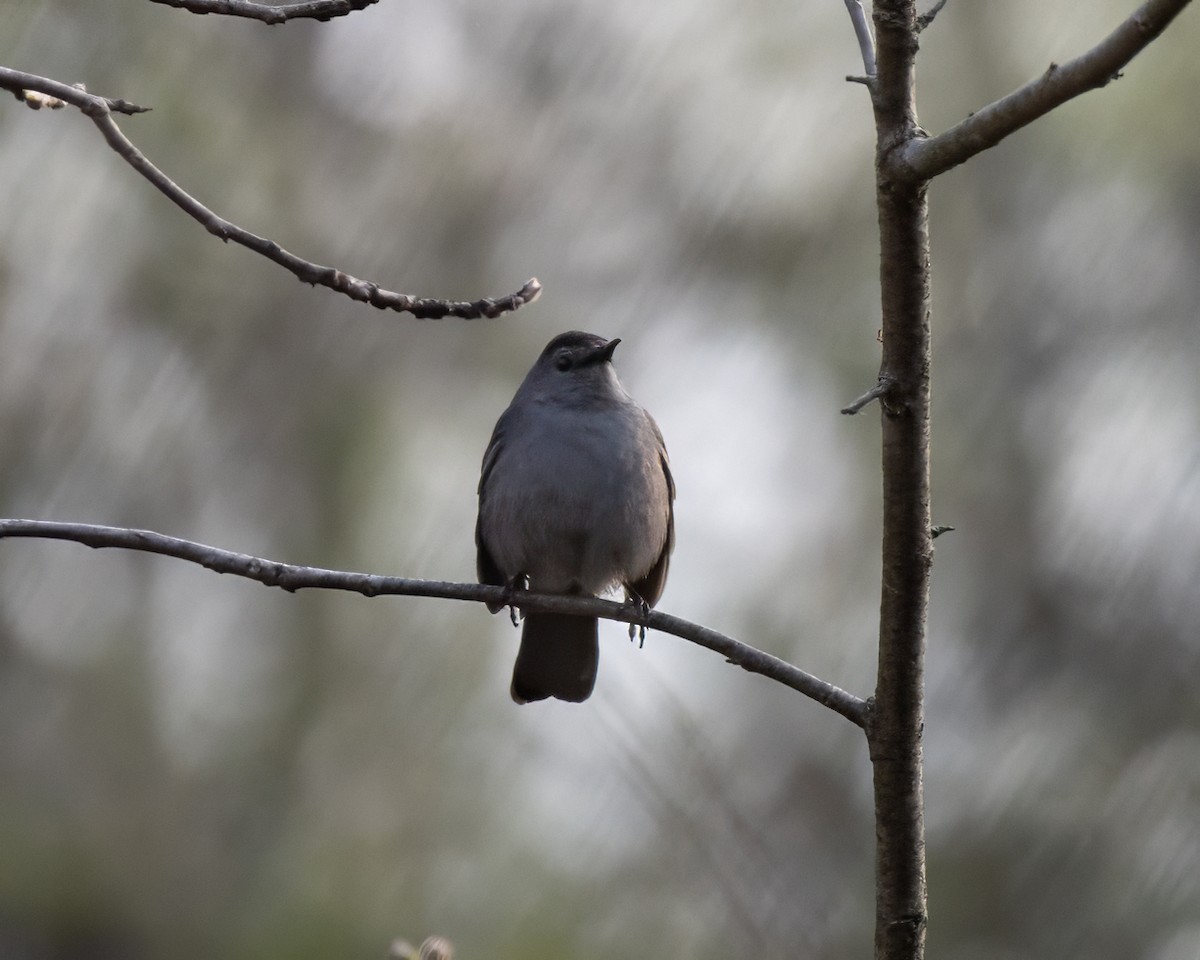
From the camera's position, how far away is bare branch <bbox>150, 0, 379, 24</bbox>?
10.1 feet

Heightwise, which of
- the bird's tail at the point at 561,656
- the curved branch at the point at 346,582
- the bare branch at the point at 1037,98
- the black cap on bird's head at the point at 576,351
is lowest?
the curved branch at the point at 346,582

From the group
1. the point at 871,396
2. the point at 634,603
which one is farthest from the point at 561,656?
the point at 871,396

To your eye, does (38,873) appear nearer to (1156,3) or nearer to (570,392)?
(570,392)

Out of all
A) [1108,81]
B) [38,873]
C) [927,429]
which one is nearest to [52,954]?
[38,873]

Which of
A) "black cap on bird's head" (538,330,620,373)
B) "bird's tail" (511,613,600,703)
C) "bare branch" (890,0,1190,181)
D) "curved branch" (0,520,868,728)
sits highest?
"black cap on bird's head" (538,330,620,373)

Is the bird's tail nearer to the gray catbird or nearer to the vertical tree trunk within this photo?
the gray catbird

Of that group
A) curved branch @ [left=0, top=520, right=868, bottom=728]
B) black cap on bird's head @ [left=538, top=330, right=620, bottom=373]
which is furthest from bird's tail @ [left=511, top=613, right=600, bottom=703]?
curved branch @ [left=0, top=520, right=868, bottom=728]

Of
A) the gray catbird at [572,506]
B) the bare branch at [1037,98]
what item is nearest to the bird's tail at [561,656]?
the gray catbird at [572,506]

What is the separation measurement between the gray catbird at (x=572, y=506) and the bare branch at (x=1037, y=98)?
8.74 ft

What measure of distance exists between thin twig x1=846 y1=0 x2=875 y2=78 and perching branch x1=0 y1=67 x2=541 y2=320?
1.35 metres

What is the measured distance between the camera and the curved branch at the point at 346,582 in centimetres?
305

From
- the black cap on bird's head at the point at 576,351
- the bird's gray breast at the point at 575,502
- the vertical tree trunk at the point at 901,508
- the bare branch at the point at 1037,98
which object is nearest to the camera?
the bare branch at the point at 1037,98

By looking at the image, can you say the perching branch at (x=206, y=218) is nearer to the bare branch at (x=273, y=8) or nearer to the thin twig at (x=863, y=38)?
Result: the bare branch at (x=273, y=8)

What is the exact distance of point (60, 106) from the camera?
11.5 feet
